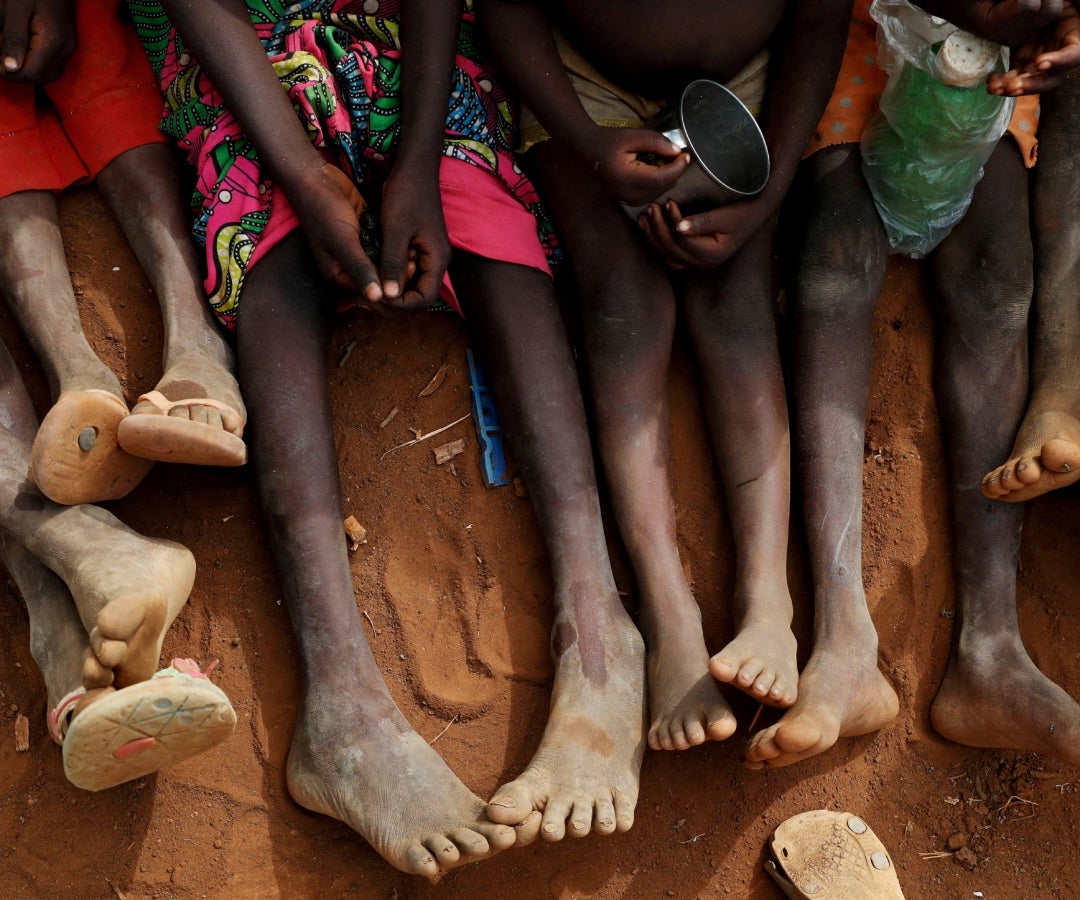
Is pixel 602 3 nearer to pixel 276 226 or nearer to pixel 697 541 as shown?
pixel 276 226

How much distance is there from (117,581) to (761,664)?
3.41 ft

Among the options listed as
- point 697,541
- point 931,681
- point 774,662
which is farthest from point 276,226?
point 931,681

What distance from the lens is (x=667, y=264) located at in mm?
2176

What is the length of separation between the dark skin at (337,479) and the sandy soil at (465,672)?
4.2 inches

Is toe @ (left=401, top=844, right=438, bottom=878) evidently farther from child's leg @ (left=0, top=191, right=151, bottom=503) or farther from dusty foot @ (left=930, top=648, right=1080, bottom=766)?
dusty foot @ (left=930, top=648, right=1080, bottom=766)

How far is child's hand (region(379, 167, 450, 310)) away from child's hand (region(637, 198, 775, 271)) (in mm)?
387

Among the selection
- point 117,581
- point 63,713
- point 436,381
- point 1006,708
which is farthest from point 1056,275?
point 63,713

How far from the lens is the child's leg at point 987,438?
6.70 feet

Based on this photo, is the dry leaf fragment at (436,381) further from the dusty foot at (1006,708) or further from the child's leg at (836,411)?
the dusty foot at (1006,708)

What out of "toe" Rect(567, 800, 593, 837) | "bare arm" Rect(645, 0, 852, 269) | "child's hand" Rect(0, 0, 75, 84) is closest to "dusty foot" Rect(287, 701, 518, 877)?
"toe" Rect(567, 800, 593, 837)

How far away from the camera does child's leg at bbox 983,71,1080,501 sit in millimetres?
2133

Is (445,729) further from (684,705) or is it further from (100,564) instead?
(100,564)

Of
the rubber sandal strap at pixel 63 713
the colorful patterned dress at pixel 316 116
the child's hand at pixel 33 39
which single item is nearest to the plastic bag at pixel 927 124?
the colorful patterned dress at pixel 316 116

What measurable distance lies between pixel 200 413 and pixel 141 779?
2.10 ft
